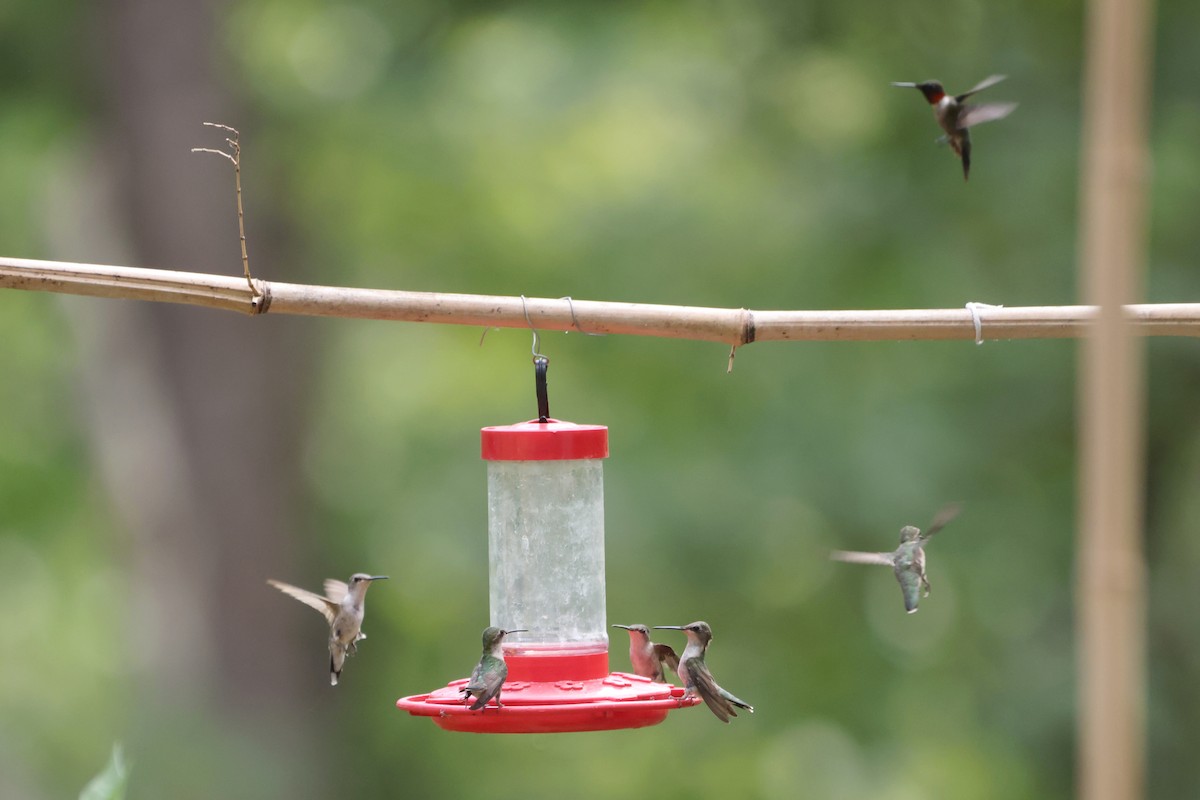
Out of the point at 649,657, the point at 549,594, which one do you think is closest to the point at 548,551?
the point at 549,594

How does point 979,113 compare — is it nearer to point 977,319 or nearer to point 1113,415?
point 977,319

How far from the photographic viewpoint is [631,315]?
3717 mm

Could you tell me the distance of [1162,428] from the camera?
38.5 ft

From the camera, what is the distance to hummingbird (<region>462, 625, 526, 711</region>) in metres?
3.90

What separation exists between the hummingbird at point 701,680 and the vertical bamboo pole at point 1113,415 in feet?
8.73

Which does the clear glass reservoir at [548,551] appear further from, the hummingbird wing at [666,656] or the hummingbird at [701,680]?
the hummingbird wing at [666,656]

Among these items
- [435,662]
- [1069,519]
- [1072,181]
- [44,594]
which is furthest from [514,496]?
[44,594]

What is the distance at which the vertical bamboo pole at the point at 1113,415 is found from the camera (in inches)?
56.7

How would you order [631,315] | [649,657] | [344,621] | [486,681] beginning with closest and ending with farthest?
[631,315] → [486,681] → [649,657] → [344,621]

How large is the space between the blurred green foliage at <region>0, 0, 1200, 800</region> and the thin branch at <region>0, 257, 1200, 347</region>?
7.43 m

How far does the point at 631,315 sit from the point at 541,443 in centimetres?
64

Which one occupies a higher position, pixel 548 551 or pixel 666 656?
pixel 548 551

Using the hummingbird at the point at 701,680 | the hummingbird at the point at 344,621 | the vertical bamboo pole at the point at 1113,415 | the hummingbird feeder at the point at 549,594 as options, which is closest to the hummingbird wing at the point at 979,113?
the hummingbird feeder at the point at 549,594

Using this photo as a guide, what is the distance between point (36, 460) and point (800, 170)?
25.4ft
